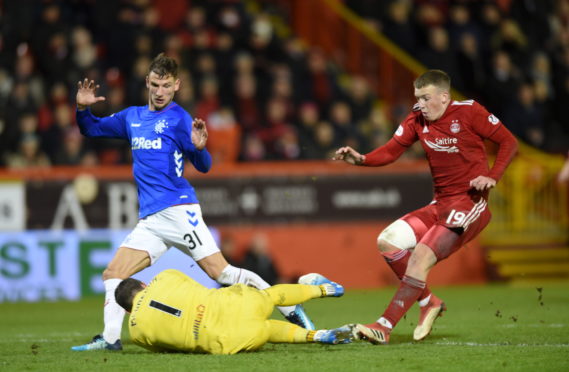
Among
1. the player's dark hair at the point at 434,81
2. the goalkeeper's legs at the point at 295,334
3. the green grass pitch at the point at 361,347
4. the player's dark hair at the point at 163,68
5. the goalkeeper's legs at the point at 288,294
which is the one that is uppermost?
Result: the player's dark hair at the point at 163,68

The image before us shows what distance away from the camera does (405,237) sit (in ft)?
30.1

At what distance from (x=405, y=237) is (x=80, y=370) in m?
3.09

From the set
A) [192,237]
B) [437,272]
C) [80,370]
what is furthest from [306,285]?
[437,272]

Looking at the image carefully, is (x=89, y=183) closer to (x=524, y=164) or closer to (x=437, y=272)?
(x=437, y=272)

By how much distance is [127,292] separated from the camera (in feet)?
26.3

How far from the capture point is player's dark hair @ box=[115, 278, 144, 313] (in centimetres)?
802

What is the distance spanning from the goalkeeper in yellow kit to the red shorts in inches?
51.5

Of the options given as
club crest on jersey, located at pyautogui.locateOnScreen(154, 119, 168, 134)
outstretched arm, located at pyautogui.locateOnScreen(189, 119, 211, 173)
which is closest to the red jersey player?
outstretched arm, located at pyautogui.locateOnScreen(189, 119, 211, 173)

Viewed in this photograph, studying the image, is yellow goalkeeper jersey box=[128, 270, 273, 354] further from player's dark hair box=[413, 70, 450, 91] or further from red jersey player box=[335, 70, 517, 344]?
player's dark hair box=[413, 70, 450, 91]

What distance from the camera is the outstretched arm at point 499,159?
27.9 feet

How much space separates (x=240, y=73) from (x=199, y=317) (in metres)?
10.1

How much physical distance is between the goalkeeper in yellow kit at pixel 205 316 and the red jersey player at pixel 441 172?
1034 mm

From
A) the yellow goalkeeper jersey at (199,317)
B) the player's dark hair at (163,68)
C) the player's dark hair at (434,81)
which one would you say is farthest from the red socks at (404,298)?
the player's dark hair at (163,68)

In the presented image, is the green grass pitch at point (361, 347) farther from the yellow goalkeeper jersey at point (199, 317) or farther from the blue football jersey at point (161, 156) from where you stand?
the blue football jersey at point (161, 156)
